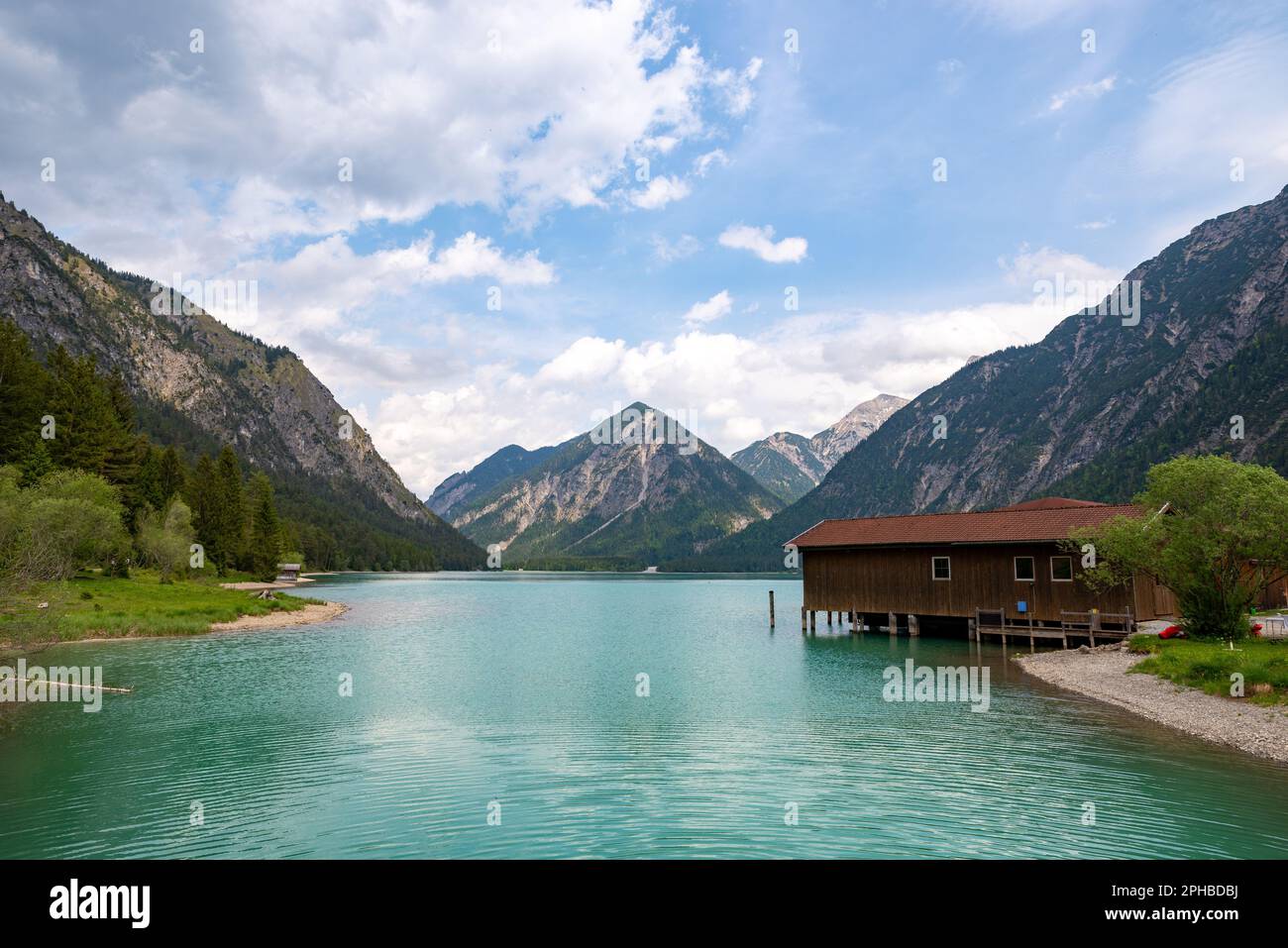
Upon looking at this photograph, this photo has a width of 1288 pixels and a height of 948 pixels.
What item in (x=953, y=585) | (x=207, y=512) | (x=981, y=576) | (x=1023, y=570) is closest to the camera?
Result: (x=1023, y=570)

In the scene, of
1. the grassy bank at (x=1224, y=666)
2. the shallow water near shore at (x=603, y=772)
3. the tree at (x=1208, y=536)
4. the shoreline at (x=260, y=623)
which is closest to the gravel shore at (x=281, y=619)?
the shoreline at (x=260, y=623)

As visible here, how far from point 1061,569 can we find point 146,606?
66642mm

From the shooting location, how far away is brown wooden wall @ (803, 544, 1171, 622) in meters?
45.6

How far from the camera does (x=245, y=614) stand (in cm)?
6769

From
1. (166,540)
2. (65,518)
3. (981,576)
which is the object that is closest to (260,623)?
(65,518)

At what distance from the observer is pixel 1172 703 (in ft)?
91.1

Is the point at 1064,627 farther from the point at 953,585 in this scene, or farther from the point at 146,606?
the point at 146,606

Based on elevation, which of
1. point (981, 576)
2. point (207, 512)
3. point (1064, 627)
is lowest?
point (1064, 627)

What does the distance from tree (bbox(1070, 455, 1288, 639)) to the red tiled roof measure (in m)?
4.49

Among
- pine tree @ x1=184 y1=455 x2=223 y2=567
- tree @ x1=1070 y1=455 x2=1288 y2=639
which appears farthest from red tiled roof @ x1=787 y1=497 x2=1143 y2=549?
pine tree @ x1=184 y1=455 x2=223 y2=567

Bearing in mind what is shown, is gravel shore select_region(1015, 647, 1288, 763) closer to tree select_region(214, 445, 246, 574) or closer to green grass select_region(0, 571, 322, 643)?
green grass select_region(0, 571, 322, 643)
